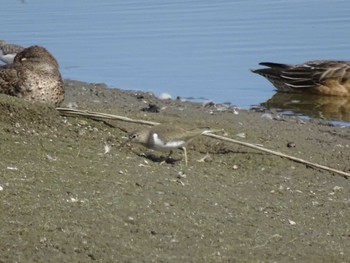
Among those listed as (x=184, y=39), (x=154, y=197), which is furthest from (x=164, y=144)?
(x=184, y=39)

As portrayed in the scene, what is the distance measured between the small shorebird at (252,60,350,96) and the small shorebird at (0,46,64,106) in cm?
551

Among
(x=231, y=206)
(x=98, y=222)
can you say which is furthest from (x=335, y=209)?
(x=98, y=222)

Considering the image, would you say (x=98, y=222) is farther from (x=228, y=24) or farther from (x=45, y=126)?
(x=228, y=24)

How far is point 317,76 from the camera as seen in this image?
593 inches

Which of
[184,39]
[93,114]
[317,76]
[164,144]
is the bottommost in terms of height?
[317,76]

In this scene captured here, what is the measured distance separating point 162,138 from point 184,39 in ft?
27.2

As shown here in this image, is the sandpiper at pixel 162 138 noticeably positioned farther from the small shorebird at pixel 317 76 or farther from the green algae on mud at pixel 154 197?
the small shorebird at pixel 317 76

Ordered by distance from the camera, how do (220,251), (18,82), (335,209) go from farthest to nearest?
(18,82) → (335,209) → (220,251)

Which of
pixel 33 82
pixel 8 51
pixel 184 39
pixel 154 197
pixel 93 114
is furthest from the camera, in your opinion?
pixel 184 39

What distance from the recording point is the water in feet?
47.7

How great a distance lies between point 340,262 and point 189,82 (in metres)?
8.24

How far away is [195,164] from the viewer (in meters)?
8.73

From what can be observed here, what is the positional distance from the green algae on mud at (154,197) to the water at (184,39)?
4.13 meters

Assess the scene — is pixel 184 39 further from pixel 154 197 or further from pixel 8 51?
pixel 154 197
